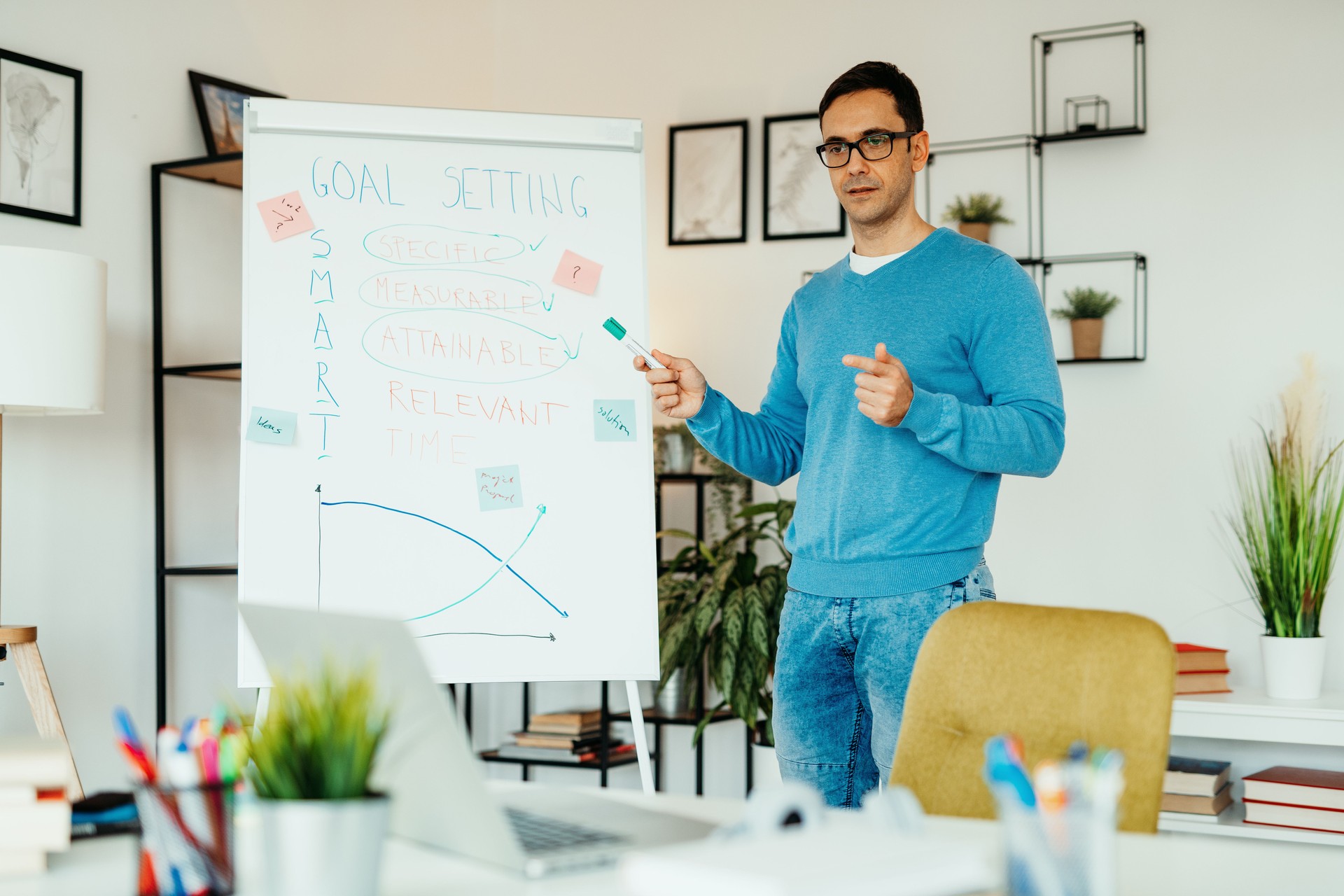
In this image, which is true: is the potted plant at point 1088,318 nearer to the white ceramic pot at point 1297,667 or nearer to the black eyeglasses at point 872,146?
the white ceramic pot at point 1297,667

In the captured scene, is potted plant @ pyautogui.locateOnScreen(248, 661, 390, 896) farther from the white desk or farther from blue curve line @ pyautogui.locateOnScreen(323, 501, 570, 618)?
blue curve line @ pyautogui.locateOnScreen(323, 501, 570, 618)

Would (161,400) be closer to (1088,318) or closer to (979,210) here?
(979,210)

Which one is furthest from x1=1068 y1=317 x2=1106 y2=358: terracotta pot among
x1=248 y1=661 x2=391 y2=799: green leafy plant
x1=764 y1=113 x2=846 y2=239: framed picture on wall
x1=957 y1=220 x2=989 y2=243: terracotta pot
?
x1=248 y1=661 x2=391 y2=799: green leafy plant

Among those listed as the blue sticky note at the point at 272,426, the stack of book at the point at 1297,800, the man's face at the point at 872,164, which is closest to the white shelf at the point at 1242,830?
the stack of book at the point at 1297,800

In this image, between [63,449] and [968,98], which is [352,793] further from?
[968,98]

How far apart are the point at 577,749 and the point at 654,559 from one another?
4.94 ft

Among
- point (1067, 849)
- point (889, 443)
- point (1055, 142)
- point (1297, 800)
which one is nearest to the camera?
point (1067, 849)

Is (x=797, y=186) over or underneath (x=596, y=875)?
over

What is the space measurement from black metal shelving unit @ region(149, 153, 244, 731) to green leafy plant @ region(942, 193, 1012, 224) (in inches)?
74.7

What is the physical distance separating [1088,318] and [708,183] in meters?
1.27

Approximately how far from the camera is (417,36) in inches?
160

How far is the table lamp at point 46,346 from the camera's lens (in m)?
2.35

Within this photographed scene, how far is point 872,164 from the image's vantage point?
199cm

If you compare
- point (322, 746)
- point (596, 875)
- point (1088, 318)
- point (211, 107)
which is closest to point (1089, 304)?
point (1088, 318)
